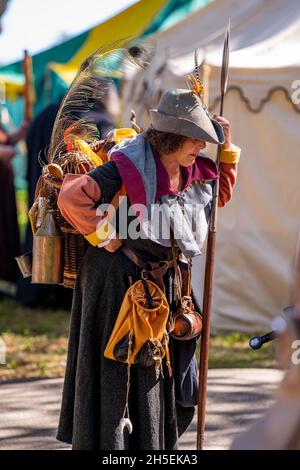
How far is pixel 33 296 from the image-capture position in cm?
957

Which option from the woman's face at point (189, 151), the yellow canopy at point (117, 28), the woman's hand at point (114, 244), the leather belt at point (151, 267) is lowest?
the leather belt at point (151, 267)

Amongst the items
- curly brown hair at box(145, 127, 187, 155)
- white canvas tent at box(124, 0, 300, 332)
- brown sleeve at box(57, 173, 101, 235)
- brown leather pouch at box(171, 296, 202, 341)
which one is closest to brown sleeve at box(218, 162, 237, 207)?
curly brown hair at box(145, 127, 187, 155)

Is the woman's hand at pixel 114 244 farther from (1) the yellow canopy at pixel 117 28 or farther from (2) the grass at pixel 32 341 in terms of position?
(1) the yellow canopy at pixel 117 28

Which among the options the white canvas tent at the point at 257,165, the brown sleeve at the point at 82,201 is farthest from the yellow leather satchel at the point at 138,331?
the white canvas tent at the point at 257,165

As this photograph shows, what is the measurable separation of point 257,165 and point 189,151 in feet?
13.5

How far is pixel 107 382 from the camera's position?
3986 mm

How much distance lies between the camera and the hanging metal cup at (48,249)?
161 inches

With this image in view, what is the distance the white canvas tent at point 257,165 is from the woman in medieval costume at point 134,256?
11.6 ft

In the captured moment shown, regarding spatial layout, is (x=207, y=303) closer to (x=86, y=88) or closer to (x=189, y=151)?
(x=189, y=151)

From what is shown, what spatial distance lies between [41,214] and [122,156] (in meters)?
0.49

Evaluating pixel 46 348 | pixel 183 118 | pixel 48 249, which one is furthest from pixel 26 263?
pixel 46 348

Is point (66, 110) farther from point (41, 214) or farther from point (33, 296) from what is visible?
point (33, 296)

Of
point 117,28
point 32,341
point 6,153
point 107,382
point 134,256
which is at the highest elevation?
A: point 117,28
